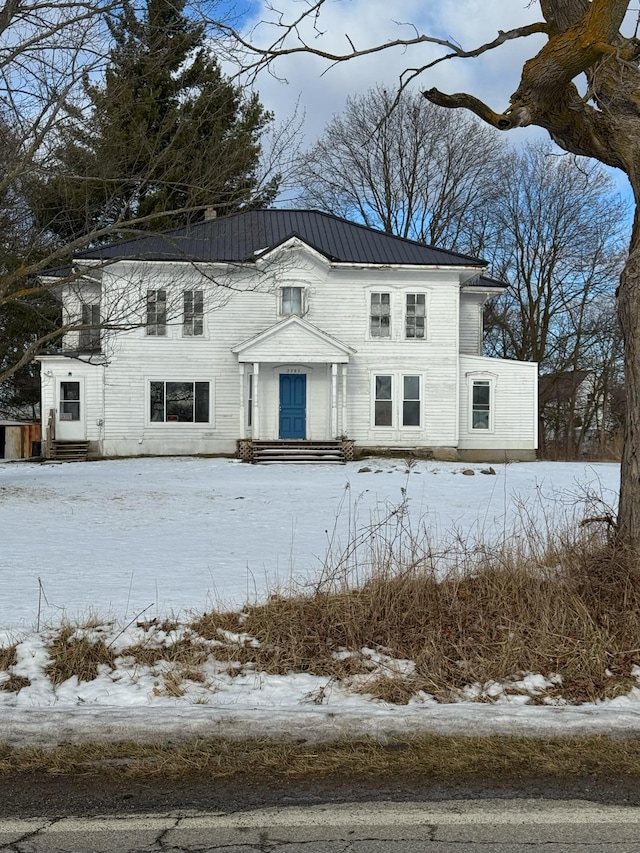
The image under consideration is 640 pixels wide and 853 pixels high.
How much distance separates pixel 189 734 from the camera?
4.19 m

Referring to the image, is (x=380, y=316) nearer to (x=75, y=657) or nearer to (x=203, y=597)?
(x=203, y=597)

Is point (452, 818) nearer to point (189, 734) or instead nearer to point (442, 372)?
point (189, 734)

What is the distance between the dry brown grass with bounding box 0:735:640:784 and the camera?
3.90 meters

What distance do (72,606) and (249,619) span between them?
5.36 feet

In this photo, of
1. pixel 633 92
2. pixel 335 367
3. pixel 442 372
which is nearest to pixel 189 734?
pixel 633 92

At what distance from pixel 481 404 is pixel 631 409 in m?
20.2

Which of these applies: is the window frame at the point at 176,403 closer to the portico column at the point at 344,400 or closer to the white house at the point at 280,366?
the white house at the point at 280,366

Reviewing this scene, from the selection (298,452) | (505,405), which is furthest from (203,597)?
(505,405)

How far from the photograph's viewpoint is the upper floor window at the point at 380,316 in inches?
1003

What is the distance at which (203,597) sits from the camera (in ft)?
22.0

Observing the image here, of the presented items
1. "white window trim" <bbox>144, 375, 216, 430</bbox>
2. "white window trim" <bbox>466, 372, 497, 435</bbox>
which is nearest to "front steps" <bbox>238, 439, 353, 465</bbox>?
"white window trim" <bbox>144, 375, 216, 430</bbox>

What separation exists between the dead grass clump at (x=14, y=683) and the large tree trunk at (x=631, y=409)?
4.40m

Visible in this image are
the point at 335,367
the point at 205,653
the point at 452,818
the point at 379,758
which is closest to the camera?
the point at 452,818

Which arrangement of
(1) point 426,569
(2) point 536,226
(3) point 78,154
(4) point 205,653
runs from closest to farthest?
(4) point 205,653 → (1) point 426,569 → (3) point 78,154 → (2) point 536,226
